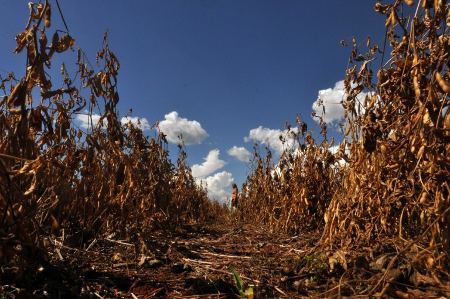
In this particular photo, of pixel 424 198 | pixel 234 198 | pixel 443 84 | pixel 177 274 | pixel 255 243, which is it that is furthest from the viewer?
pixel 234 198

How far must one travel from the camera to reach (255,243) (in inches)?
160

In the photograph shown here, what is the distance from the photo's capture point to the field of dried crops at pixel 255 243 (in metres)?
1.86

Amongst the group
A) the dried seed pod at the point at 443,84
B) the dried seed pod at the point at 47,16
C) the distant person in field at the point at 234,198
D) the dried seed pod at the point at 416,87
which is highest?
the distant person in field at the point at 234,198

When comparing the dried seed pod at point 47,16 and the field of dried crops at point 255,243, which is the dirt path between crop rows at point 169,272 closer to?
the field of dried crops at point 255,243

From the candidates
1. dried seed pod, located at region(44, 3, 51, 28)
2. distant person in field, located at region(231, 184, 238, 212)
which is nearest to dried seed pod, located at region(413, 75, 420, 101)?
dried seed pod, located at region(44, 3, 51, 28)

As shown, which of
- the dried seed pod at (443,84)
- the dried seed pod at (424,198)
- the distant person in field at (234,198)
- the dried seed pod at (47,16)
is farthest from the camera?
the distant person in field at (234,198)

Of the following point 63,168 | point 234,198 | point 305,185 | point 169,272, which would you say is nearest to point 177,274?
point 169,272

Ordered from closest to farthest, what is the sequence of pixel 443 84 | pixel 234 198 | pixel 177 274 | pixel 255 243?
1. pixel 443 84
2. pixel 177 274
3. pixel 255 243
4. pixel 234 198

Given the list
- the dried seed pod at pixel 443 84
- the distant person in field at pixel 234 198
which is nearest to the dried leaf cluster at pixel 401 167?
the dried seed pod at pixel 443 84

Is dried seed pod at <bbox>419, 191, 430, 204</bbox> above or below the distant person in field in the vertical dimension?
below

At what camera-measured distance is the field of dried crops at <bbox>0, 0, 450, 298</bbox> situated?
1862 mm

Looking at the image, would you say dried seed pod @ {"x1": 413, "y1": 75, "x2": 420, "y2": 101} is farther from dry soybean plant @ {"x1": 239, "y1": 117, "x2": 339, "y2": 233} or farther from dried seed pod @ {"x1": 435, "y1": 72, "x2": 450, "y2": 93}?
dry soybean plant @ {"x1": 239, "y1": 117, "x2": 339, "y2": 233}

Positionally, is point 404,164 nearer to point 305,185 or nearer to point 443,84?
point 443,84

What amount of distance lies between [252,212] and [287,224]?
384cm
